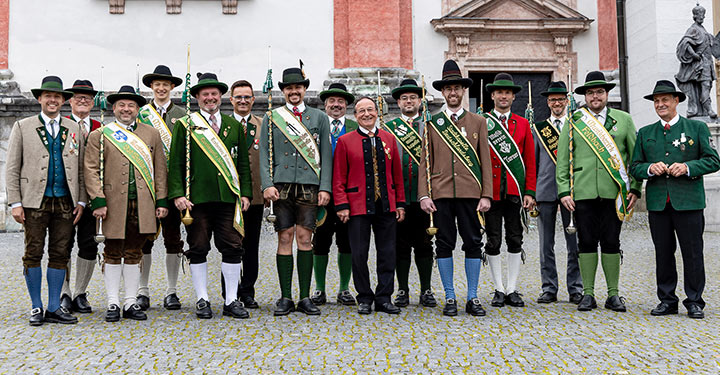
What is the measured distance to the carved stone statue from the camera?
14.3m

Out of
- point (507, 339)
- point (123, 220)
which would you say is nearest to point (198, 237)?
point (123, 220)

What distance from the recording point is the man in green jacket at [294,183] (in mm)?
5879

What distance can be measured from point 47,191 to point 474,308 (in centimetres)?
345

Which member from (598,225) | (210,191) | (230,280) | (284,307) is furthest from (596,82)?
(230,280)

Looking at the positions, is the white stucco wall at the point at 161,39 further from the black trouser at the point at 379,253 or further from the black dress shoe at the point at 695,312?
the black dress shoe at the point at 695,312

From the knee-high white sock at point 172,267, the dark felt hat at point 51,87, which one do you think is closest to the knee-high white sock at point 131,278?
the knee-high white sock at point 172,267

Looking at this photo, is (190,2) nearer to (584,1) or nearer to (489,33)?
(489,33)

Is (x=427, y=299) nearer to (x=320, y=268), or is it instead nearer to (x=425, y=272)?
(x=425, y=272)

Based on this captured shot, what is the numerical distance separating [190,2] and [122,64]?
6.42 feet

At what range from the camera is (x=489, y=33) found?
1622 cm

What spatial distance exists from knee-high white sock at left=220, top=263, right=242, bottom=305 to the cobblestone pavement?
224 mm

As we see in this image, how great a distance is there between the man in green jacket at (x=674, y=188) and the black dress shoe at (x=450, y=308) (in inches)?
62.1

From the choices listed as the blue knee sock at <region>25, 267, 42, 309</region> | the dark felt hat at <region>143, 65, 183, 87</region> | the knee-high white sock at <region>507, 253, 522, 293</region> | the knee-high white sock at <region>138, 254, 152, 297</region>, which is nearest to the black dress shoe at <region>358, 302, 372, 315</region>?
the knee-high white sock at <region>507, 253, 522, 293</region>

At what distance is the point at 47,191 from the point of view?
219 inches
